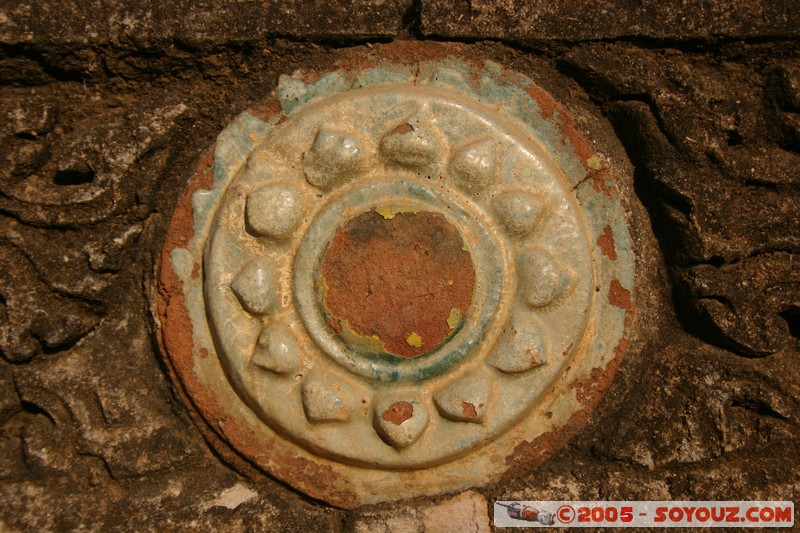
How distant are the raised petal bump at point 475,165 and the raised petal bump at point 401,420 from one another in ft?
1.67

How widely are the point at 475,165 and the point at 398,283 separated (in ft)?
1.05

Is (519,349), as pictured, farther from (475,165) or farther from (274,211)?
(274,211)

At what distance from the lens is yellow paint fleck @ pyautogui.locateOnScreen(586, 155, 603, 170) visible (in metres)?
1.64

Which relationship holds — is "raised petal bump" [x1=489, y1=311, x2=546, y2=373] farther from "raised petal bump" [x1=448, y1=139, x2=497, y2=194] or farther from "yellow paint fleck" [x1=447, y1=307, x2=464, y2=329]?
"raised petal bump" [x1=448, y1=139, x2=497, y2=194]

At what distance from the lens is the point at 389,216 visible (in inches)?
60.9

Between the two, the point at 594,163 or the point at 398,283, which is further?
the point at 594,163

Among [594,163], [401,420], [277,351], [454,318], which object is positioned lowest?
[401,420]

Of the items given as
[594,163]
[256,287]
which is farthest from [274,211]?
[594,163]

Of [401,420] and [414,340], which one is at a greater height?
[414,340]

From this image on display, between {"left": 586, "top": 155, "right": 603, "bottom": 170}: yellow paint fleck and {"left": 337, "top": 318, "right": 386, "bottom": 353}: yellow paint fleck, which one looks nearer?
{"left": 337, "top": 318, "right": 386, "bottom": 353}: yellow paint fleck

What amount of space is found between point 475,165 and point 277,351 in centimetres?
61

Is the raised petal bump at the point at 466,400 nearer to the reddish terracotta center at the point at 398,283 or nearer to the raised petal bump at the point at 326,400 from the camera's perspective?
the reddish terracotta center at the point at 398,283

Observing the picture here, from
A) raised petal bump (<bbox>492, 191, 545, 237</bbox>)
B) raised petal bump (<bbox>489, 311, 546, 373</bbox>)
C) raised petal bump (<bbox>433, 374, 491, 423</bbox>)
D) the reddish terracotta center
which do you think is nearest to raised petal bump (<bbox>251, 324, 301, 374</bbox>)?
the reddish terracotta center

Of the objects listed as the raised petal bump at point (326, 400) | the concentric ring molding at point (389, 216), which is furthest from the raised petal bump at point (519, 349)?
the raised petal bump at point (326, 400)
